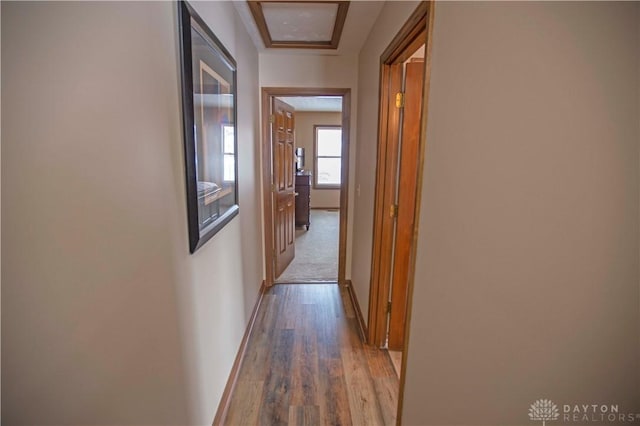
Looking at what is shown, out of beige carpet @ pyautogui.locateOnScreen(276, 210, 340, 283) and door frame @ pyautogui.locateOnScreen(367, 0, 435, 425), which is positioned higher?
door frame @ pyautogui.locateOnScreen(367, 0, 435, 425)

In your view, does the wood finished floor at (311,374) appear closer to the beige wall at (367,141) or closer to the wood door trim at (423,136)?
the beige wall at (367,141)

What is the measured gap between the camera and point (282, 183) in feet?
12.4

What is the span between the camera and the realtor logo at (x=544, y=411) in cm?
76

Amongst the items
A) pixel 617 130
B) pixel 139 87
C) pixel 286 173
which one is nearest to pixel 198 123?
pixel 139 87

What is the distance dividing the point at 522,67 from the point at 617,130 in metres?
0.24

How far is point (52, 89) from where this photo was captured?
88 centimetres

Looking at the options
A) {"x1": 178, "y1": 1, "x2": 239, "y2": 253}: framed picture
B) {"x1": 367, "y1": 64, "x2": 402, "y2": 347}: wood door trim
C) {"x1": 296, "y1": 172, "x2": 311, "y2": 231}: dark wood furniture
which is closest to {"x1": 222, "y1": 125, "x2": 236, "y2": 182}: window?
{"x1": 178, "y1": 1, "x2": 239, "y2": 253}: framed picture

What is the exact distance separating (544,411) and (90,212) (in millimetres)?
1292

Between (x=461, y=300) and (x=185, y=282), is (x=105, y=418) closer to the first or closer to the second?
(x=185, y=282)

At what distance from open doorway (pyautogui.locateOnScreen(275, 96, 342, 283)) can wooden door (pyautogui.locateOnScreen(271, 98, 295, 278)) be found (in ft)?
3.42

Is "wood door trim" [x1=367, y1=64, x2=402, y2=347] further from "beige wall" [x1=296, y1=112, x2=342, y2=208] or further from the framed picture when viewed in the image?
"beige wall" [x1=296, y1=112, x2=342, y2=208]

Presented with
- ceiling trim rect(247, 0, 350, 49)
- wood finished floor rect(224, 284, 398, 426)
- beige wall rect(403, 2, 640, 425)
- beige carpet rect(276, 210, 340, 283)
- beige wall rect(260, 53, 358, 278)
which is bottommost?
wood finished floor rect(224, 284, 398, 426)

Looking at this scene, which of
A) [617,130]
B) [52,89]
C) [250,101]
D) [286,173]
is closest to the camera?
[617,130]

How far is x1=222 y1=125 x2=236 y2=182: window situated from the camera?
1804 millimetres
